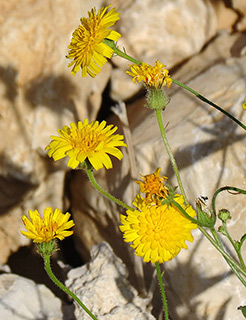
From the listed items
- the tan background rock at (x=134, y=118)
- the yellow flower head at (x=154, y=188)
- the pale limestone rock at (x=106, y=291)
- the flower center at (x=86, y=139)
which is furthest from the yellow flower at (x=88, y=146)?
the pale limestone rock at (x=106, y=291)

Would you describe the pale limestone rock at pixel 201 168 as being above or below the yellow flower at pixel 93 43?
below

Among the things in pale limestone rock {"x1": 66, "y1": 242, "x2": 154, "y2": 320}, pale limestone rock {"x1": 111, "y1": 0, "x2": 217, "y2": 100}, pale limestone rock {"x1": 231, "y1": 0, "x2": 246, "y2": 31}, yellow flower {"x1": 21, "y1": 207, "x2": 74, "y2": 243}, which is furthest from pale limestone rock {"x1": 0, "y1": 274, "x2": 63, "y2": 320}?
pale limestone rock {"x1": 231, "y1": 0, "x2": 246, "y2": 31}

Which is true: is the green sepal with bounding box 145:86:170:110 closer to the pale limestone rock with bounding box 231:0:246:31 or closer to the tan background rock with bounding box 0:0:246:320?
the tan background rock with bounding box 0:0:246:320

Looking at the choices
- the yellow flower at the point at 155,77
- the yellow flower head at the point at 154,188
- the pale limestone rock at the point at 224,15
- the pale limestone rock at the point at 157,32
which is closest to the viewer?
the yellow flower head at the point at 154,188

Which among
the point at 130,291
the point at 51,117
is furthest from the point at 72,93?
the point at 130,291

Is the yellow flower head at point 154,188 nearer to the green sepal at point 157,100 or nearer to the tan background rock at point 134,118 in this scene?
the green sepal at point 157,100

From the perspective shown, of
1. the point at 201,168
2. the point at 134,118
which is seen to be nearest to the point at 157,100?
the point at 201,168

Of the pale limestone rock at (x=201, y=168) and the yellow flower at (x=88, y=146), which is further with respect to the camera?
the pale limestone rock at (x=201, y=168)
